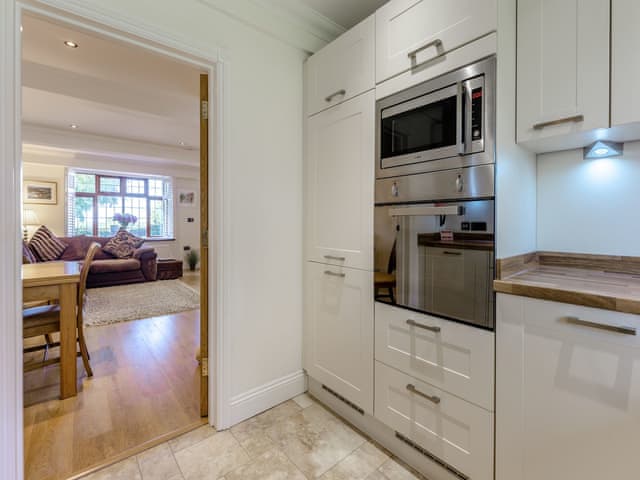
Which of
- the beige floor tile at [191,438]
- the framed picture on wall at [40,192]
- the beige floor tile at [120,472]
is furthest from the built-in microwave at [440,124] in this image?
the framed picture on wall at [40,192]

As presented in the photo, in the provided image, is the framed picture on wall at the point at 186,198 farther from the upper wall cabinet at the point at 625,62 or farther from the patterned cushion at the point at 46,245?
the upper wall cabinet at the point at 625,62

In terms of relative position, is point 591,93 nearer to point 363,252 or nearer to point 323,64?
point 363,252

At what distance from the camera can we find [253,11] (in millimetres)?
1780

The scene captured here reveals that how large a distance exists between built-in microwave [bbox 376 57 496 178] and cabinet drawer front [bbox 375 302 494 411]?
696 millimetres

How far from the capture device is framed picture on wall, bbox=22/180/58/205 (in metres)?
5.77

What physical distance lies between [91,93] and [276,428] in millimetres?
3706

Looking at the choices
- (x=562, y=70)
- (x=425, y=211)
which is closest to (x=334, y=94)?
(x=425, y=211)

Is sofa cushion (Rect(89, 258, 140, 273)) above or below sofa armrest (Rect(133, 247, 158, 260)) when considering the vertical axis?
below

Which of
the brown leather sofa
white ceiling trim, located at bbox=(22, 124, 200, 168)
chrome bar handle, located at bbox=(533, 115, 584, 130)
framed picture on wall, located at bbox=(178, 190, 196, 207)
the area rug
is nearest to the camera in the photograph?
chrome bar handle, located at bbox=(533, 115, 584, 130)

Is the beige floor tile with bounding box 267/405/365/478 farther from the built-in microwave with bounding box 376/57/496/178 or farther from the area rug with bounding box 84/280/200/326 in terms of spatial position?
the area rug with bounding box 84/280/200/326

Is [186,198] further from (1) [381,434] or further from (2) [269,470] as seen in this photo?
(1) [381,434]

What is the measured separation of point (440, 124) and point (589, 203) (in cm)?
81

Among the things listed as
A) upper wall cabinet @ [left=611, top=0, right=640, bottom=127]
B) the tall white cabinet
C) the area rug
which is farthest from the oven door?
the area rug

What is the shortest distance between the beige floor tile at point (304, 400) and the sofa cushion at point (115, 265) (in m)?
5.14
